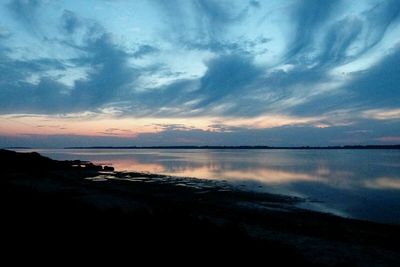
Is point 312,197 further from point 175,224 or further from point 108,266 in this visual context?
point 108,266

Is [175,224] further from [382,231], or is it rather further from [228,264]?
[382,231]

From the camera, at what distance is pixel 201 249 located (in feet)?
26.2

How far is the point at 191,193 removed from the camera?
27.3 m

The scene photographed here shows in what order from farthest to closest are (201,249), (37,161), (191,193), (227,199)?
(37,161), (191,193), (227,199), (201,249)

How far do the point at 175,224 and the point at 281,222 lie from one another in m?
8.82

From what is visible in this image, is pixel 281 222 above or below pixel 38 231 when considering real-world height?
below

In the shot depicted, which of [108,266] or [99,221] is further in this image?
[99,221]

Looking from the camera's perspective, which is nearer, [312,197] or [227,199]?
[227,199]

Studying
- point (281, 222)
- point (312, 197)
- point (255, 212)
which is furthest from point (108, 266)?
point (312, 197)

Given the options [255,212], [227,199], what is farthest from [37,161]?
[255,212]

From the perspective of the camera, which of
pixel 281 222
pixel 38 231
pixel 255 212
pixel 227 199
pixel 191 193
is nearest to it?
pixel 38 231

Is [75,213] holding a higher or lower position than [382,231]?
higher

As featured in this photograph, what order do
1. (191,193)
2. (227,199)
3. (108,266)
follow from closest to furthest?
(108,266) < (227,199) < (191,193)

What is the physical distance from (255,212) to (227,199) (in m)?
5.22
